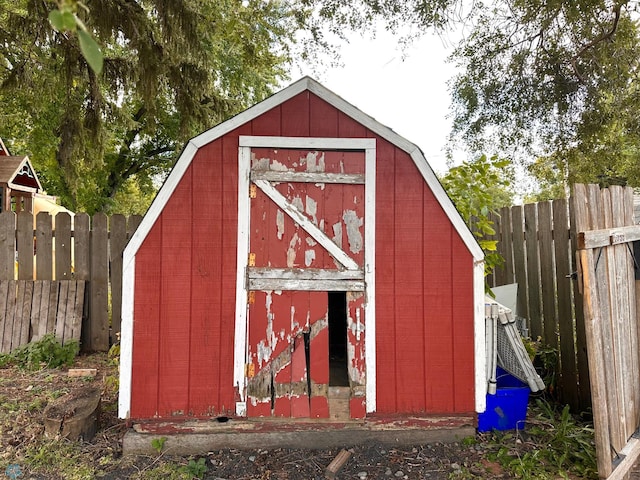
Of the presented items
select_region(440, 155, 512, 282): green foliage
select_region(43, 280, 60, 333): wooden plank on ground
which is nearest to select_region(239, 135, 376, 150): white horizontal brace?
select_region(440, 155, 512, 282): green foliage

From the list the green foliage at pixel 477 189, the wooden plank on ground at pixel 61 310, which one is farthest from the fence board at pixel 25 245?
the green foliage at pixel 477 189

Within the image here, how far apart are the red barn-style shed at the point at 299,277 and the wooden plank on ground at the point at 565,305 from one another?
1.28 m

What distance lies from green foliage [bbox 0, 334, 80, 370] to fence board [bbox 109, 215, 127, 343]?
54cm

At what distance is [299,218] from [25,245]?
4.28 m

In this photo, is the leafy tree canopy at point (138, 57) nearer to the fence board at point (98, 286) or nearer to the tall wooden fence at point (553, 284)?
the fence board at point (98, 286)

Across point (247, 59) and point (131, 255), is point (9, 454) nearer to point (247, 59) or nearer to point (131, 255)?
point (131, 255)

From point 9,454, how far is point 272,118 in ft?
11.4

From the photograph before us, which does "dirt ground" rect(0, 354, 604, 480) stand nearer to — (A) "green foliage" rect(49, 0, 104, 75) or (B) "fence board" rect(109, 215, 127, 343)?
(B) "fence board" rect(109, 215, 127, 343)

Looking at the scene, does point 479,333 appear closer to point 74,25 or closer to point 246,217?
point 246,217

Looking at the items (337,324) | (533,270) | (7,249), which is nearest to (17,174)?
(7,249)

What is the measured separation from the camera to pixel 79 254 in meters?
5.84

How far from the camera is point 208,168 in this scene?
3.64 metres

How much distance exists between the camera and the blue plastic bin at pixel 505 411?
392 cm

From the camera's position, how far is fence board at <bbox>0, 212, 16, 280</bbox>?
571 centimetres
